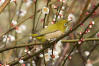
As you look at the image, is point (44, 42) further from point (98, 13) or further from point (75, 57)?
point (98, 13)

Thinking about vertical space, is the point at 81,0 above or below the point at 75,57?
above

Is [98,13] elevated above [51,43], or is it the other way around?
[98,13]

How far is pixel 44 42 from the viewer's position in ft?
4.56

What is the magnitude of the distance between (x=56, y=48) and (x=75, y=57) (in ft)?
4.18

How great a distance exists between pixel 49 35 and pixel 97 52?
196 cm

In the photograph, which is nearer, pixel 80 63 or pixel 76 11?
pixel 80 63

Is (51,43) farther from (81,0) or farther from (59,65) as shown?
(81,0)

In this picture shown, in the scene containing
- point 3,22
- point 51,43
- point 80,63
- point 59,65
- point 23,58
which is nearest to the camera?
point 51,43

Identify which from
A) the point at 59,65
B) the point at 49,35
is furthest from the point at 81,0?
the point at 49,35

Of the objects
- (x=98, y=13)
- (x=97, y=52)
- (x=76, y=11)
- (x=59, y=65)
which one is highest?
(x=76, y=11)

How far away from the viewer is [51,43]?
1370 mm

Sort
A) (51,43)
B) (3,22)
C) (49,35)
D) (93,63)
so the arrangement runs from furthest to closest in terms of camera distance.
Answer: (3,22) → (93,63) → (51,43) → (49,35)

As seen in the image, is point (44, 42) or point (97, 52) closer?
point (44, 42)

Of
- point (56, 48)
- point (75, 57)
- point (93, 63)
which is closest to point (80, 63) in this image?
point (75, 57)
